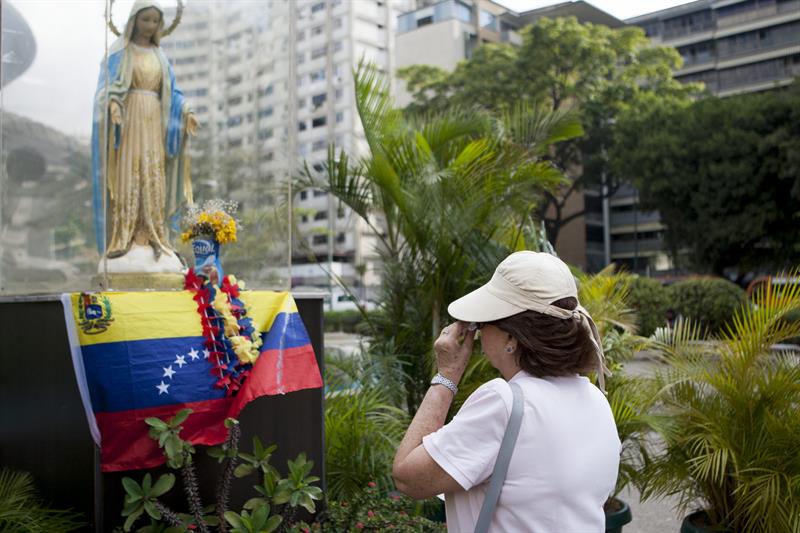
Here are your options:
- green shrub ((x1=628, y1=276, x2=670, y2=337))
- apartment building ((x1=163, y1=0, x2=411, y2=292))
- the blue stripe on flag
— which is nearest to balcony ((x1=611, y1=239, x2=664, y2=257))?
green shrub ((x1=628, y1=276, x2=670, y2=337))

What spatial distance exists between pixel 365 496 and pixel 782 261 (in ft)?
73.3

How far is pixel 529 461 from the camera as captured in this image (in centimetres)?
156

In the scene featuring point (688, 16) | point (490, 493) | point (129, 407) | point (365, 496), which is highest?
point (688, 16)

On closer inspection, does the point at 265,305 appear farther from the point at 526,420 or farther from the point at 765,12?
the point at 765,12

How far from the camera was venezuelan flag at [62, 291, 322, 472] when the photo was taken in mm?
3402

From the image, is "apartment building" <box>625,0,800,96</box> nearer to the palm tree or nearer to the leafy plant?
the palm tree

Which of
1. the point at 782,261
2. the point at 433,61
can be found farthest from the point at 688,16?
the point at 782,261

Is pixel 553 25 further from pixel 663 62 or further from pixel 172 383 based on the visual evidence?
pixel 172 383

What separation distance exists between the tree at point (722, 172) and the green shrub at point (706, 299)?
17.5ft

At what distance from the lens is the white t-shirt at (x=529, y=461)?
156 centimetres

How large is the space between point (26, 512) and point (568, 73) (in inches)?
954

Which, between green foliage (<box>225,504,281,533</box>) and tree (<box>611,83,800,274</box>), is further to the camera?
tree (<box>611,83,800,274</box>)

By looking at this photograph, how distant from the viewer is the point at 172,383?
3568mm

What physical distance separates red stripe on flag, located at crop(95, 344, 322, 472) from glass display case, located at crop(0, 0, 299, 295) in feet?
4.69
